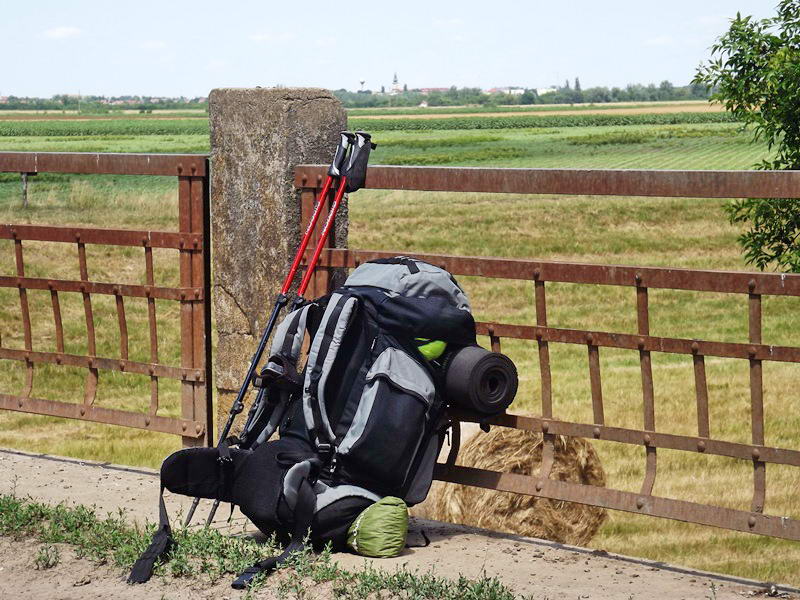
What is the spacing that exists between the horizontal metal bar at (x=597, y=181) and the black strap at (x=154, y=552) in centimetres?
163

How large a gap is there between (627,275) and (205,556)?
1863 millimetres

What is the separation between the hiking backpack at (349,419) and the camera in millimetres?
4500

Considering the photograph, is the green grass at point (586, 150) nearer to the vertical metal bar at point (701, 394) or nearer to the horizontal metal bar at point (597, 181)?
the horizontal metal bar at point (597, 181)

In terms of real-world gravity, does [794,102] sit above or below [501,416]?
above

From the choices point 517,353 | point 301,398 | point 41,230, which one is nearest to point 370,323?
point 301,398

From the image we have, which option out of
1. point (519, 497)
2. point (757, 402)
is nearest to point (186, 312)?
point (519, 497)

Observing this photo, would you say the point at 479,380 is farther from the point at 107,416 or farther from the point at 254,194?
the point at 107,416

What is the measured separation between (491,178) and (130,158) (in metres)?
1.92

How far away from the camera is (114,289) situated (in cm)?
605

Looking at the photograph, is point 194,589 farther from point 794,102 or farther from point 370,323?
point 794,102

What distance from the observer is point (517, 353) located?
15.9 m

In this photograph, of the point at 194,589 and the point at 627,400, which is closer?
the point at 194,589

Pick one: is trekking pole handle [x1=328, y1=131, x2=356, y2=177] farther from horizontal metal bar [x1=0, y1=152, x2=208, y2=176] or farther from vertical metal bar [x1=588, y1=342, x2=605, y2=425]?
vertical metal bar [x1=588, y1=342, x2=605, y2=425]

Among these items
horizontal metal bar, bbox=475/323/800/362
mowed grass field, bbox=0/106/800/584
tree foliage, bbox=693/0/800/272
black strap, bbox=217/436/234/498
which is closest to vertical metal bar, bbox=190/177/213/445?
black strap, bbox=217/436/234/498
